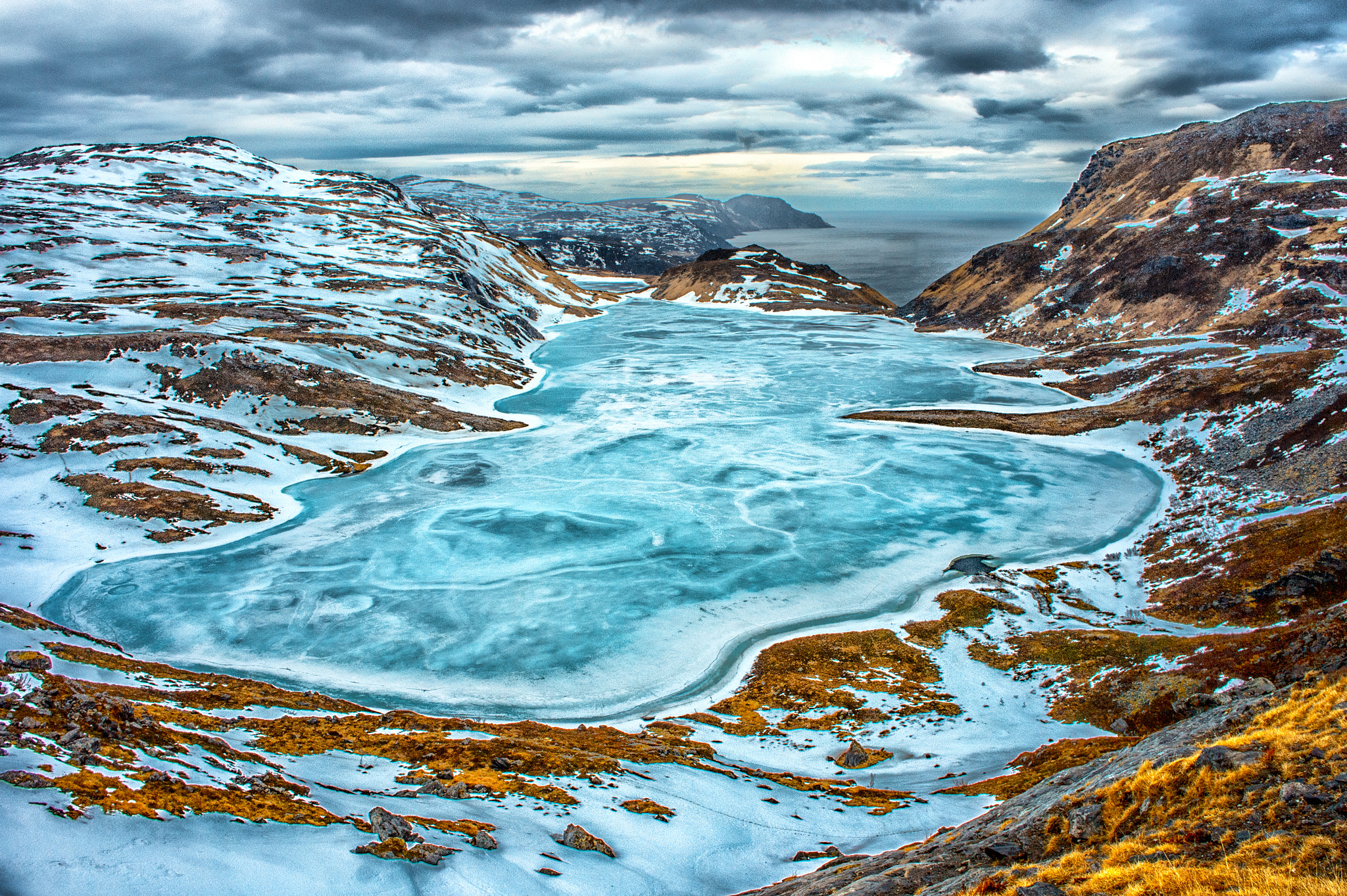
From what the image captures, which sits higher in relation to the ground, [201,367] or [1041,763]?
[201,367]

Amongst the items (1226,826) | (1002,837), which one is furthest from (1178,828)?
(1002,837)

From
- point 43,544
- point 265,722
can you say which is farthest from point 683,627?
point 43,544

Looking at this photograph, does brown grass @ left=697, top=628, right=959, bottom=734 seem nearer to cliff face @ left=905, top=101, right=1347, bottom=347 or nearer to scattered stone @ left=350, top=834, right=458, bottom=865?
scattered stone @ left=350, top=834, right=458, bottom=865

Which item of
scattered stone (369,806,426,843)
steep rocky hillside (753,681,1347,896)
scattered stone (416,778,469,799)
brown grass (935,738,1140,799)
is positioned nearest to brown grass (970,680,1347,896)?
steep rocky hillside (753,681,1347,896)

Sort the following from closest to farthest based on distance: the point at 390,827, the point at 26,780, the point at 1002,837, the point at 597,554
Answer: the point at 26,780
the point at 1002,837
the point at 390,827
the point at 597,554

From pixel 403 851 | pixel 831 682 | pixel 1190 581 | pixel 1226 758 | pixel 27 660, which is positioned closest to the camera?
pixel 1226 758

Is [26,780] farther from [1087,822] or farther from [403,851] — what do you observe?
[1087,822]
